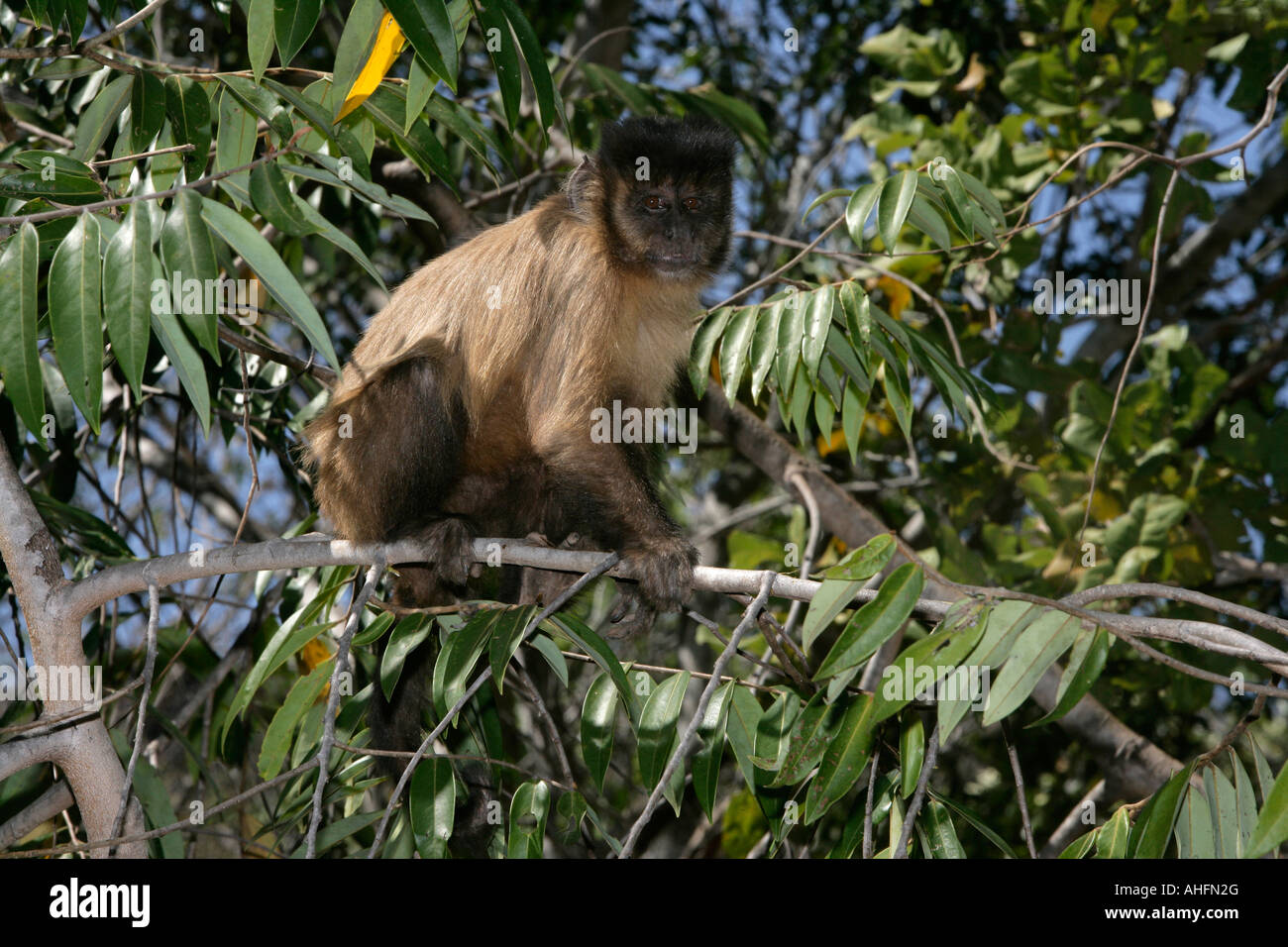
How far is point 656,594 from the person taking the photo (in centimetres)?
412

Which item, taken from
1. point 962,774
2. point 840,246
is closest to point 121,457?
point 840,246

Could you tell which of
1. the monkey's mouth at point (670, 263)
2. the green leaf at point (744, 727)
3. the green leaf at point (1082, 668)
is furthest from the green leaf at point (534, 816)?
the monkey's mouth at point (670, 263)

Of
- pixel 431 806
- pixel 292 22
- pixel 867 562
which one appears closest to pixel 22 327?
pixel 292 22

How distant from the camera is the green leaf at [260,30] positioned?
120 inches

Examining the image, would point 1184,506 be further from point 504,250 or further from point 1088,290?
point 504,250

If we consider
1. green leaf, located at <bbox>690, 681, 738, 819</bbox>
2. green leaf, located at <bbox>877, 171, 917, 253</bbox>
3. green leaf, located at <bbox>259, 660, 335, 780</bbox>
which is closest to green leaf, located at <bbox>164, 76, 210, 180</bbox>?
green leaf, located at <bbox>259, 660, 335, 780</bbox>

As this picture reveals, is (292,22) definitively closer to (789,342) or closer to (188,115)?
(188,115)

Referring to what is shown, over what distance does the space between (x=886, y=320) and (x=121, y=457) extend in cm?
367

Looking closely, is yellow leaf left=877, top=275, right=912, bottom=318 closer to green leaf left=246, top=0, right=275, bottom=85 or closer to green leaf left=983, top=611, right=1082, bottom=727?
green leaf left=983, top=611, right=1082, bottom=727

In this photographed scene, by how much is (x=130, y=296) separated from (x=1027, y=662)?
7.34 ft

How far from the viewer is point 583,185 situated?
16.5 feet

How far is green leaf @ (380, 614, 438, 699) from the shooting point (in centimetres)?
351

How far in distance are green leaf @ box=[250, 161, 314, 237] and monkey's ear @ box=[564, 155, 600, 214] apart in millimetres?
2156

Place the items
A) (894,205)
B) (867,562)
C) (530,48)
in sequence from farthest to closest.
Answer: (894,205), (530,48), (867,562)
